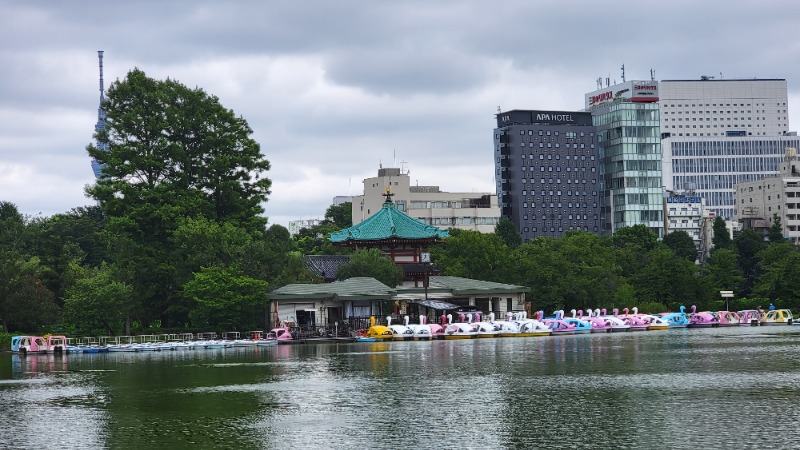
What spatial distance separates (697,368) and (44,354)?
47240 millimetres

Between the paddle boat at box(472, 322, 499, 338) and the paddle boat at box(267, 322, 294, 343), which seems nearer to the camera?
the paddle boat at box(267, 322, 294, 343)

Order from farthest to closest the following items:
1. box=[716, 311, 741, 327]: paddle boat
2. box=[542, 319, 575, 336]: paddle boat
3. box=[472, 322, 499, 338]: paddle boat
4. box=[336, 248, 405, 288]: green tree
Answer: box=[716, 311, 741, 327]: paddle boat < box=[336, 248, 405, 288]: green tree < box=[542, 319, 575, 336]: paddle boat < box=[472, 322, 499, 338]: paddle boat

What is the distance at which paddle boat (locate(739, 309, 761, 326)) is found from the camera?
10612 centimetres

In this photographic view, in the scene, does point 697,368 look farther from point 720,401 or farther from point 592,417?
point 592,417

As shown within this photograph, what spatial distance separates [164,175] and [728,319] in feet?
184

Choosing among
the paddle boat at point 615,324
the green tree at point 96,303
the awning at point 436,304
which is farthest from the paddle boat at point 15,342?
the paddle boat at point 615,324

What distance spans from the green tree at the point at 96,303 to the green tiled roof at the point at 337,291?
1167cm

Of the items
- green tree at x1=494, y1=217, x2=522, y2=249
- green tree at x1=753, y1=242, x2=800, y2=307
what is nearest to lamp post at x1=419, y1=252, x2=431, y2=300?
green tree at x1=753, y1=242, x2=800, y2=307

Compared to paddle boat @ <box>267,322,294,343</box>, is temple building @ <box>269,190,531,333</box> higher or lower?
higher

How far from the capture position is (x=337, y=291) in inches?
3556

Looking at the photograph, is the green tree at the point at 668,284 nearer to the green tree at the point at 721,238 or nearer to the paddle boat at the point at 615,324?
the paddle boat at the point at 615,324

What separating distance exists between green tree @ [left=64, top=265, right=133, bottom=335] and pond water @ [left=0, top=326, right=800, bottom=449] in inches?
506

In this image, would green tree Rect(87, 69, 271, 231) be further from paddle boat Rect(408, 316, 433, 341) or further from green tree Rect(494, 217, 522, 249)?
green tree Rect(494, 217, 522, 249)

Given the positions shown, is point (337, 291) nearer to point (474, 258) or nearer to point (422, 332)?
point (422, 332)
